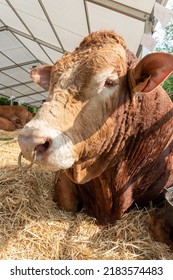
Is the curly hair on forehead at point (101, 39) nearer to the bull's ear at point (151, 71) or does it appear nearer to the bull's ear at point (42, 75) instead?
the bull's ear at point (151, 71)

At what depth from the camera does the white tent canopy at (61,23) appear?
15.8 ft

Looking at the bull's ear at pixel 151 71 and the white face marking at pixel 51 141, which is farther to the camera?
the bull's ear at pixel 151 71

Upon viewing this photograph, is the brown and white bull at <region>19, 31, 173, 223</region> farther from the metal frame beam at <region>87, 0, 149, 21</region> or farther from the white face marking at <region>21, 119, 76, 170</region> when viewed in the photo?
the metal frame beam at <region>87, 0, 149, 21</region>

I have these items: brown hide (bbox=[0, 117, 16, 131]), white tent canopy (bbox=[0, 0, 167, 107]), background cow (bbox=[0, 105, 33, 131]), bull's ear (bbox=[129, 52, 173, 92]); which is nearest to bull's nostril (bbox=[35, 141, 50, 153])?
bull's ear (bbox=[129, 52, 173, 92])

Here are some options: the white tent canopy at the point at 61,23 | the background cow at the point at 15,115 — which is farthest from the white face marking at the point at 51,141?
the background cow at the point at 15,115

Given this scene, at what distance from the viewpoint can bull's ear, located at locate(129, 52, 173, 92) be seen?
5.37 ft

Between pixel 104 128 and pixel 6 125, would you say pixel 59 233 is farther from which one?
pixel 6 125

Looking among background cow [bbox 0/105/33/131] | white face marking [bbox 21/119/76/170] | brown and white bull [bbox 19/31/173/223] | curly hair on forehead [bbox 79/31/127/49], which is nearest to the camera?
white face marking [bbox 21/119/76/170]

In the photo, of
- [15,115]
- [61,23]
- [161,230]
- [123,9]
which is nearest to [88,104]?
[161,230]

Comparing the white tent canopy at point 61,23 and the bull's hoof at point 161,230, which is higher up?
the white tent canopy at point 61,23

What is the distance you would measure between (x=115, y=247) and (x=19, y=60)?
40.3ft

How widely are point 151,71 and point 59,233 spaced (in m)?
1.11

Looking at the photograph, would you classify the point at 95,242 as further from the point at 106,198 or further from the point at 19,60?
the point at 19,60
